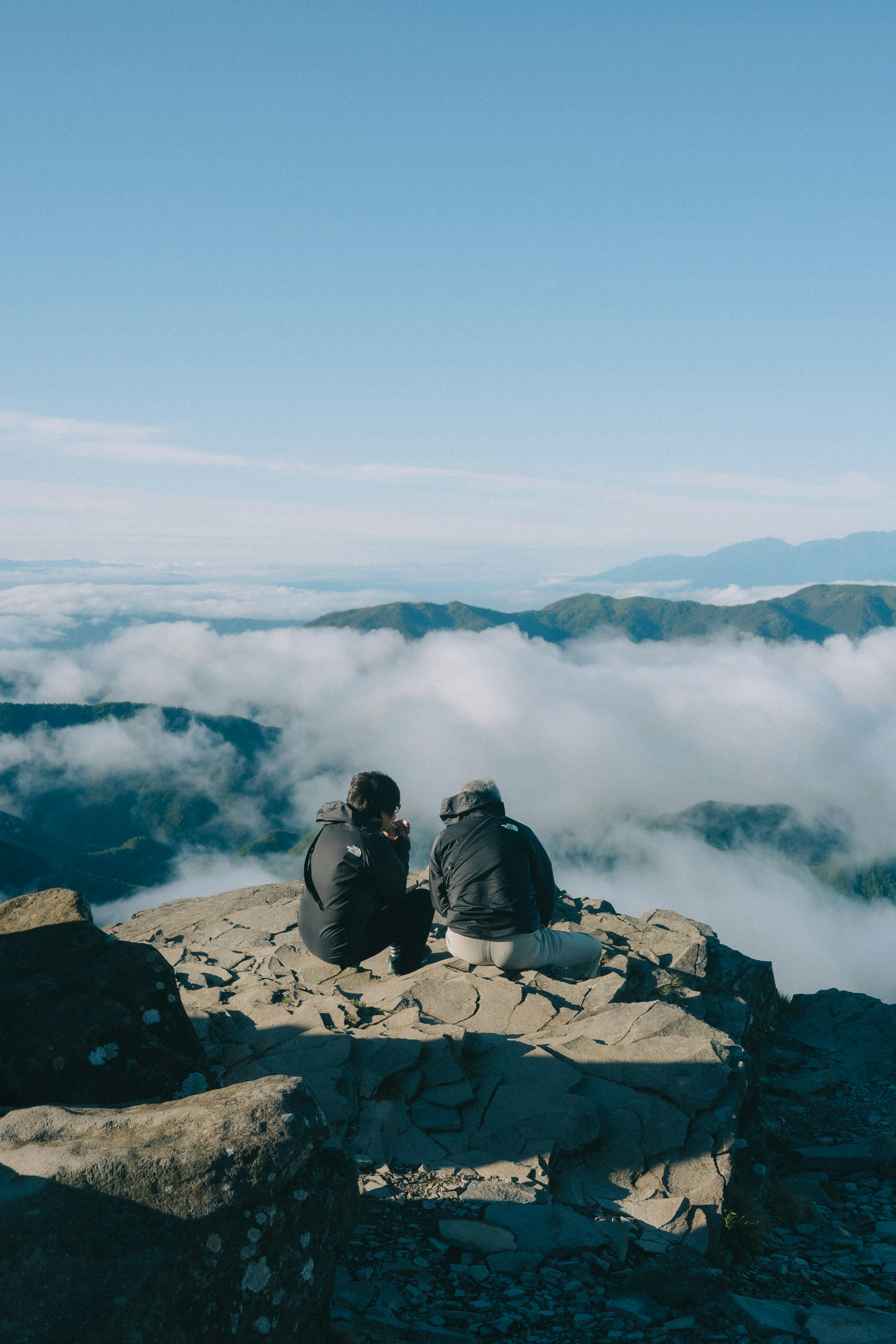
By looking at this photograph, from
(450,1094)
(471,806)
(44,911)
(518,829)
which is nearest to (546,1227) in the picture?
(450,1094)

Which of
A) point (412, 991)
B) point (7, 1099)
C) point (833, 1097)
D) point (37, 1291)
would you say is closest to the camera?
point (37, 1291)

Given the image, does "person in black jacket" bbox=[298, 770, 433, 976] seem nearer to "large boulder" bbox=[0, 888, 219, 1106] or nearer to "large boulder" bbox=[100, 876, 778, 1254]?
"large boulder" bbox=[100, 876, 778, 1254]

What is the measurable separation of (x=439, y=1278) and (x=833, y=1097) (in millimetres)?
7565

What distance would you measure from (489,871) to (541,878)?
2.43 feet

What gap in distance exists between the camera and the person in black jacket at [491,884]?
907 cm

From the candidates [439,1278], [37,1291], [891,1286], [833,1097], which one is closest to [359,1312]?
[439,1278]

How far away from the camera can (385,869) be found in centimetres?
925

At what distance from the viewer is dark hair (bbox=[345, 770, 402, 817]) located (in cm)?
947

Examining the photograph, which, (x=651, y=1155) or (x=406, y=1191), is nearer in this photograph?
(x=406, y=1191)

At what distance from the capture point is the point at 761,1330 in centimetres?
478

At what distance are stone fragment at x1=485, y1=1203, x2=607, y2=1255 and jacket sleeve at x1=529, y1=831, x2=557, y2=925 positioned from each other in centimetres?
375

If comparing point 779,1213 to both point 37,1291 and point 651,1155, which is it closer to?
point 651,1155

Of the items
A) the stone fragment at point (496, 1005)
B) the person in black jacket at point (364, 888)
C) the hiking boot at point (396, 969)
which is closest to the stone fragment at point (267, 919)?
the person in black jacket at point (364, 888)

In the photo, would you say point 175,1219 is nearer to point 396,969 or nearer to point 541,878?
point 541,878
